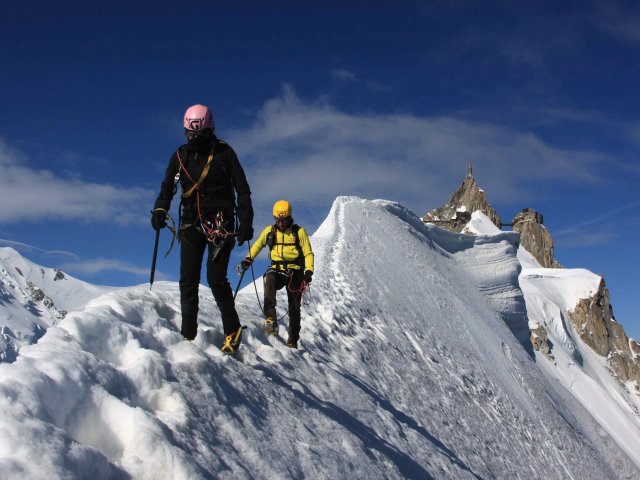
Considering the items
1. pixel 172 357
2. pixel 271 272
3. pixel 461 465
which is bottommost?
pixel 461 465

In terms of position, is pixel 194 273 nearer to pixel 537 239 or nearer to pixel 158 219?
pixel 158 219

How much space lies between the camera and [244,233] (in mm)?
6699

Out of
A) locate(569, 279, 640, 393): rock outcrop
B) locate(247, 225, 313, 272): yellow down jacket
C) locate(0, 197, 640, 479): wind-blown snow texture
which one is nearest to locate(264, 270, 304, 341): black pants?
locate(247, 225, 313, 272): yellow down jacket

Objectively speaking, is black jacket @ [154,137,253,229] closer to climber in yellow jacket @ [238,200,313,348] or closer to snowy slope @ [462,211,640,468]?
climber in yellow jacket @ [238,200,313,348]

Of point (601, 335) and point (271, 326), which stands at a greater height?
point (601, 335)

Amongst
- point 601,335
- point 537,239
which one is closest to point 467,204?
point 537,239

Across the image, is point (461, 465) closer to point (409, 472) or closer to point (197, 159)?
point (409, 472)

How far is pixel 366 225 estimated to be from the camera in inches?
859

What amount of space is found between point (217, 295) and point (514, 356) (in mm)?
19025

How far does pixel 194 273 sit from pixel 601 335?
86741 mm

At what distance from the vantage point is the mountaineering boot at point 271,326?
352 inches

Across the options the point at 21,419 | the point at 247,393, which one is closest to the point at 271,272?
the point at 247,393

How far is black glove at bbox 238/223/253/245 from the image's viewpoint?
668cm

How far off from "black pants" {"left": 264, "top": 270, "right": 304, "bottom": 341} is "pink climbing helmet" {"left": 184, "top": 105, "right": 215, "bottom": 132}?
Result: 10.8ft
